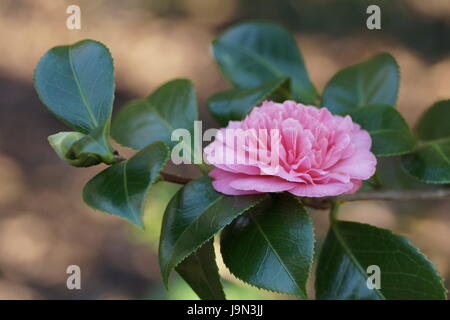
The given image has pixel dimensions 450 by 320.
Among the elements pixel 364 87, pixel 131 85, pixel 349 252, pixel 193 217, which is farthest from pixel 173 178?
pixel 131 85

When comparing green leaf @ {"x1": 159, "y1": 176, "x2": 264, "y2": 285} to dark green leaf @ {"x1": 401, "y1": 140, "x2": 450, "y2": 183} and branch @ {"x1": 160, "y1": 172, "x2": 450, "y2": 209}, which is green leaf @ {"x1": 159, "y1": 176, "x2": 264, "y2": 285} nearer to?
branch @ {"x1": 160, "y1": 172, "x2": 450, "y2": 209}

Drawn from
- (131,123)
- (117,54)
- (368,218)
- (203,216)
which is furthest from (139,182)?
(117,54)

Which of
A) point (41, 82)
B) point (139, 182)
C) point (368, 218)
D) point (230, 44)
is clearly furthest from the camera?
point (368, 218)

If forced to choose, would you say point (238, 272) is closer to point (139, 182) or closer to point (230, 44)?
point (139, 182)

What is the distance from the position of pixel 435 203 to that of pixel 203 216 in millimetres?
1880

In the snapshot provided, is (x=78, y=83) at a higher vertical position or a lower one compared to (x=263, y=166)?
higher

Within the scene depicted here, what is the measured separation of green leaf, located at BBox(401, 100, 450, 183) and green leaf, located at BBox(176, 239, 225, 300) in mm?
320

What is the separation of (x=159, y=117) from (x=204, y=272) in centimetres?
25

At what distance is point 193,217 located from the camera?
718 millimetres

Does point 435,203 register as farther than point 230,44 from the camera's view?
Yes

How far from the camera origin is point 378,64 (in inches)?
39.8

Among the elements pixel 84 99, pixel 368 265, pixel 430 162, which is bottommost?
pixel 368 265

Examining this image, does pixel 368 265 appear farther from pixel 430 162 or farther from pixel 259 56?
pixel 259 56

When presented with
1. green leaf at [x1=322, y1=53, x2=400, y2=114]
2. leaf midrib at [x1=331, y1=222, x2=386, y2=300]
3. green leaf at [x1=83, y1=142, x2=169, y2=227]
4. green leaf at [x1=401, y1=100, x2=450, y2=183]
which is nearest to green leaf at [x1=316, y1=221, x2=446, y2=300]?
leaf midrib at [x1=331, y1=222, x2=386, y2=300]
